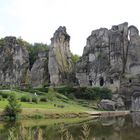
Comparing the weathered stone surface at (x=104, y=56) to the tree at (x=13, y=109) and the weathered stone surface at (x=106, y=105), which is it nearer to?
the weathered stone surface at (x=106, y=105)

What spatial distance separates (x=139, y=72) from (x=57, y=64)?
21869mm

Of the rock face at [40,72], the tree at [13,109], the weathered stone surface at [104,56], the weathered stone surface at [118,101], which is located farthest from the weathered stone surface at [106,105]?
the rock face at [40,72]

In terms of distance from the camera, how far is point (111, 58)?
83.9 meters

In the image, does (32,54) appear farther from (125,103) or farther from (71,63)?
(125,103)

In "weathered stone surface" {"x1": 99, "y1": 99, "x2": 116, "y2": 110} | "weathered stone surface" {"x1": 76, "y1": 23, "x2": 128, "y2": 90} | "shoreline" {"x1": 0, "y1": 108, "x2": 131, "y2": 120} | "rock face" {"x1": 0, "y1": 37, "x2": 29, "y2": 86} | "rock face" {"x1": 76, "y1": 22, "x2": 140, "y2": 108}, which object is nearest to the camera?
"shoreline" {"x1": 0, "y1": 108, "x2": 131, "y2": 120}

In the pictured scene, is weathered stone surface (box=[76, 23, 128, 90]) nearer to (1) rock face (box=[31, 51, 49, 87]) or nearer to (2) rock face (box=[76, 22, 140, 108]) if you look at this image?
(2) rock face (box=[76, 22, 140, 108])

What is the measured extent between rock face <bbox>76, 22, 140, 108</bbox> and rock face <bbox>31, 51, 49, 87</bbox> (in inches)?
407

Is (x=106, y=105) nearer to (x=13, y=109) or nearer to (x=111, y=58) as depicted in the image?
(x=111, y=58)

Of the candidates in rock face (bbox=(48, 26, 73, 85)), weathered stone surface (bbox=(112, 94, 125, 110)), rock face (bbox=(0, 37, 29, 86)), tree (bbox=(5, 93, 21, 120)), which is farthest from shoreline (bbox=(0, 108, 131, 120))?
rock face (bbox=(0, 37, 29, 86))

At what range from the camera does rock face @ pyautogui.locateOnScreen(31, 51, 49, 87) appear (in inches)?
3645

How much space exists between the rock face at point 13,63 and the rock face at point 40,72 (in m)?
2.57

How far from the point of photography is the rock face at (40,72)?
92.6 meters

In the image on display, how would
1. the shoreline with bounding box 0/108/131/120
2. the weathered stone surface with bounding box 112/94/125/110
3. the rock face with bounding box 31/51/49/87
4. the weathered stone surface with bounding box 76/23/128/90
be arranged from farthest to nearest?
the rock face with bounding box 31/51/49/87
the weathered stone surface with bounding box 76/23/128/90
the weathered stone surface with bounding box 112/94/125/110
the shoreline with bounding box 0/108/131/120

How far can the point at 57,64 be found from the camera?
88.8m
